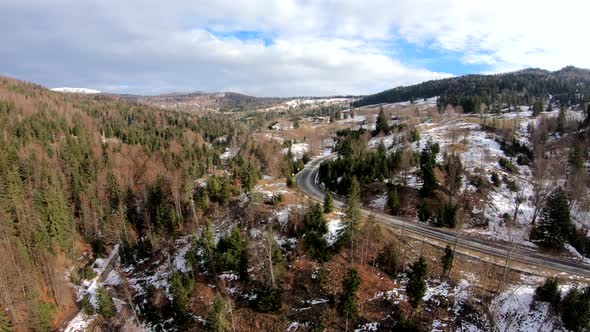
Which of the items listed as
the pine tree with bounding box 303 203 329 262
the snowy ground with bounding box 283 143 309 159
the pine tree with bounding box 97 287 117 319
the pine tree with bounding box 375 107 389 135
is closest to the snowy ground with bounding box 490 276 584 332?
the pine tree with bounding box 303 203 329 262

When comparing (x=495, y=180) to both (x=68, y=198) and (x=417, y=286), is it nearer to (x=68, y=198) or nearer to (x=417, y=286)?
(x=417, y=286)

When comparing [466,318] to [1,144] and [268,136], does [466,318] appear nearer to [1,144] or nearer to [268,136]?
[1,144]

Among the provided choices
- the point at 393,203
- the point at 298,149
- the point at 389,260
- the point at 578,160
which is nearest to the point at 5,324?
the point at 389,260

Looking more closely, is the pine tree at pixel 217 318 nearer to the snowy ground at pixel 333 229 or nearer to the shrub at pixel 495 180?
the snowy ground at pixel 333 229

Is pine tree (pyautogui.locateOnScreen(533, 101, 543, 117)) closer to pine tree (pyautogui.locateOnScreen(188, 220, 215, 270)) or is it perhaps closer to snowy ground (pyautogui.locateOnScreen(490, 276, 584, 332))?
snowy ground (pyautogui.locateOnScreen(490, 276, 584, 332))

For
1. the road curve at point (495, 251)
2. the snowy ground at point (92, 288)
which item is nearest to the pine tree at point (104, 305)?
the snowy ground at point (92, 288)
